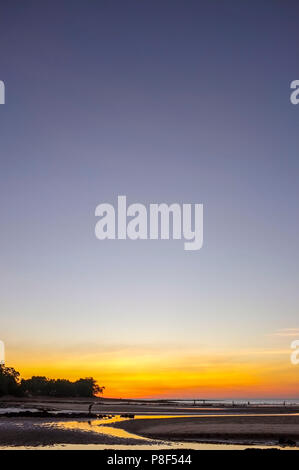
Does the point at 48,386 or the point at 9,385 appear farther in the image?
the point at 48,386

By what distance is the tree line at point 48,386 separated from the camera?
165 metres

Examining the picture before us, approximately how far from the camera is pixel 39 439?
122 ft

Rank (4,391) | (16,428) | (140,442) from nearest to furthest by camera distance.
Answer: (140,442) → (16,428) → (4,391)

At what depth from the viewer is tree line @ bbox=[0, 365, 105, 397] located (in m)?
165

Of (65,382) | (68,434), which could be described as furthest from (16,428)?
(65,382)

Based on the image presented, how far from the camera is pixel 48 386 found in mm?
184250

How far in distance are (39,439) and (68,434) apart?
4.20 metres
